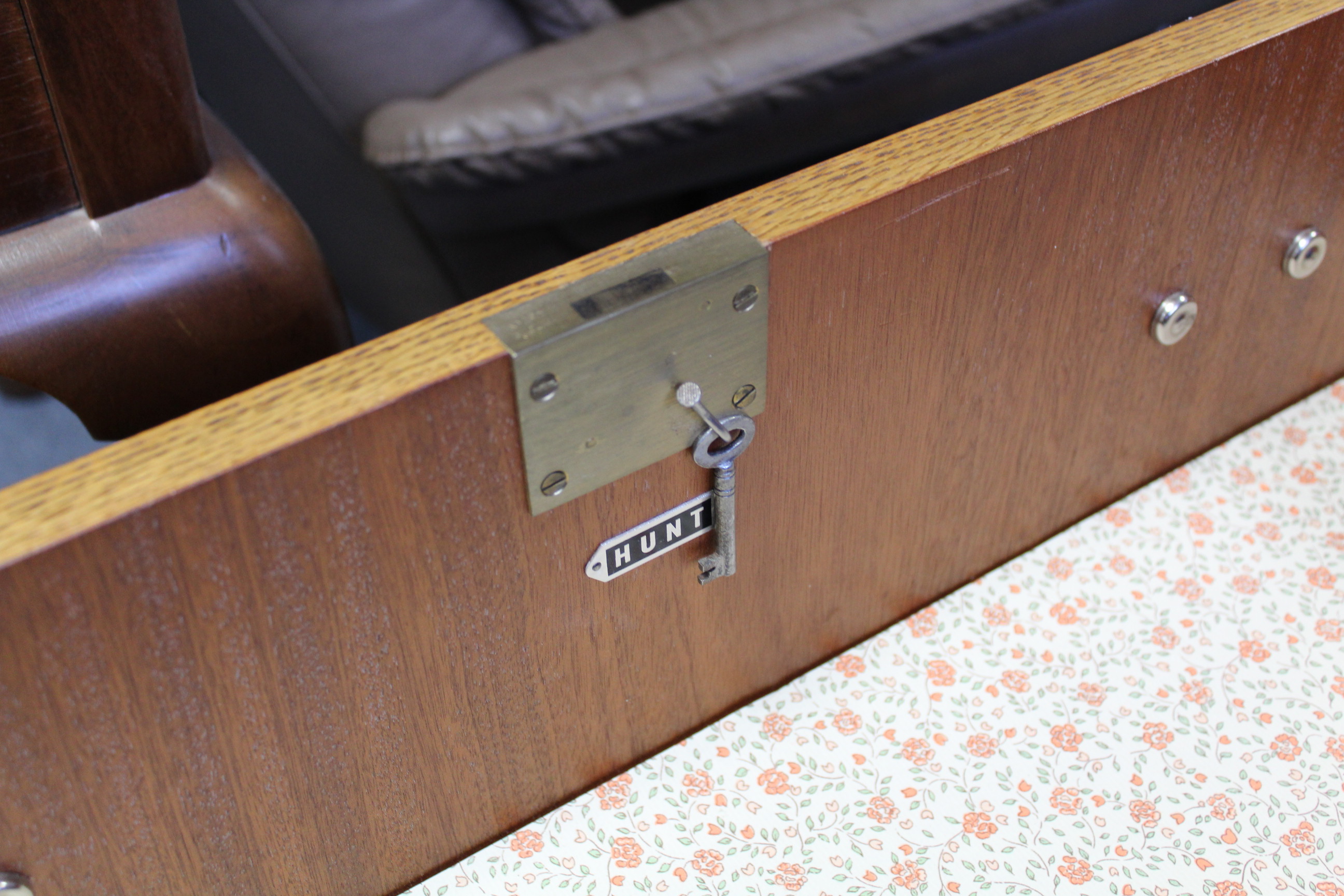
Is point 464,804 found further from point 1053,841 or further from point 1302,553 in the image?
point 1302,553

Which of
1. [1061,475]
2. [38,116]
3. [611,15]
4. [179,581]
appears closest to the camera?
[179,581]

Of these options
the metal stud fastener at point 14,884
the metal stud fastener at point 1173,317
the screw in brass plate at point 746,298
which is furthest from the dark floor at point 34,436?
the metal stud fastener at point 1173,317

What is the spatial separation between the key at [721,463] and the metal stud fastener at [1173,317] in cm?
29

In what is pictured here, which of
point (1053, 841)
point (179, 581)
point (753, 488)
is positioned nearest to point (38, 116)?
point (179, 581)

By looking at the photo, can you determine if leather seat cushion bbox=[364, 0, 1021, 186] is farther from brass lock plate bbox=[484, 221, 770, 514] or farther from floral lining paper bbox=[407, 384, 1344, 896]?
floral lining paper bbox=[407, 384, 1344, 896]

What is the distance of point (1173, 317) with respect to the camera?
712 mm

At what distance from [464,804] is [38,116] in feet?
1.35

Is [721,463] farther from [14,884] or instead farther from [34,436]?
[34,436]

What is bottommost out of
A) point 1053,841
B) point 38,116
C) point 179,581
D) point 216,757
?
point 1053,841

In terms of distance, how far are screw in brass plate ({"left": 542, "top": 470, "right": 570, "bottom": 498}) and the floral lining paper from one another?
0.23m

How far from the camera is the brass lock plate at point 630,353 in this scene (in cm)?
50

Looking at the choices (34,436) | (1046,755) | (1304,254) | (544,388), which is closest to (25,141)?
(544,388)

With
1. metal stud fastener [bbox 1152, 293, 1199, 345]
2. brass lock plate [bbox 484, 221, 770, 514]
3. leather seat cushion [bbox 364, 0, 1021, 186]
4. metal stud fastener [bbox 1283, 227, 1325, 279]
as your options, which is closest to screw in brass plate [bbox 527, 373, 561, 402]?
brass lock plate [bbox 484, 221, 770, 514]

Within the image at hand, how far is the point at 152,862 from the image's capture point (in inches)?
20.8
